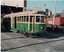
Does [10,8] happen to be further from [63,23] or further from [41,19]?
[41,19]

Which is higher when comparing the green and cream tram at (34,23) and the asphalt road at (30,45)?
the green and cream tram at (34,23)

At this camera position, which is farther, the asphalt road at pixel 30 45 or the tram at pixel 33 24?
the tram at pixel 33 24

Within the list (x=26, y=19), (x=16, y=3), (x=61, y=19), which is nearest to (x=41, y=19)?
(x=26, y=19)

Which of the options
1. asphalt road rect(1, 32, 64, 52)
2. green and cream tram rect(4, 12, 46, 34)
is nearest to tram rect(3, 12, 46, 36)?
green and cream tram rect(4, 12, 46, 34)

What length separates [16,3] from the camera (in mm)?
29828

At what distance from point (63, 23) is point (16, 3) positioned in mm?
14292

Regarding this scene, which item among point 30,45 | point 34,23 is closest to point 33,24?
point 34,23

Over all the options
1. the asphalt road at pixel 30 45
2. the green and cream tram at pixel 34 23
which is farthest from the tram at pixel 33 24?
the asphalt road at pixel 30 45

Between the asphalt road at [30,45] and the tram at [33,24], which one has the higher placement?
the tram at [33,24]

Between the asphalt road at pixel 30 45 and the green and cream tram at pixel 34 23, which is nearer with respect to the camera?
the asphalt road at pixel 30 45

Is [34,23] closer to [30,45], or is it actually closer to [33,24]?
[33,24]

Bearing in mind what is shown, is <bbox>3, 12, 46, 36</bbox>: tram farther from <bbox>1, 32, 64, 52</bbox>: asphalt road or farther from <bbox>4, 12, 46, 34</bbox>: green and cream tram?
<bbox>1, 32, 64, 52</bbox>: asphalt road

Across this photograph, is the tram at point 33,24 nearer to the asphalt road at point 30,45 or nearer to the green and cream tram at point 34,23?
the green and cream tram at point 34,23

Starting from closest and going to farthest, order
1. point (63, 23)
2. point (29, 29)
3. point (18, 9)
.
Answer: point (29, 29) < point (63, 23) < point (18, 9)
